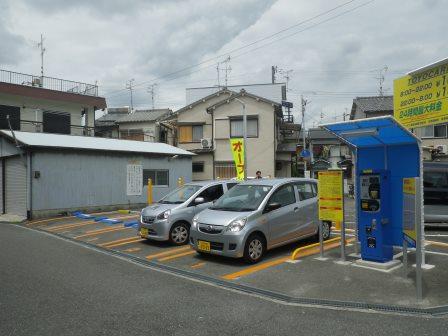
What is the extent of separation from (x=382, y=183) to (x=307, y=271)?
2.04 metres

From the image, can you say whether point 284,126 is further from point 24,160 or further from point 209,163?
point 24,160

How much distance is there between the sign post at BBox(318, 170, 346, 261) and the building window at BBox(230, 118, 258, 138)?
1922 centimetres

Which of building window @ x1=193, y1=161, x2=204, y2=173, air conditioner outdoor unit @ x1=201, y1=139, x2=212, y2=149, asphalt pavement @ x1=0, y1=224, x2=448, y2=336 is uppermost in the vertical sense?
air conditioner outdoor unit @ x1=201, y1=139, x2=212, y2=149

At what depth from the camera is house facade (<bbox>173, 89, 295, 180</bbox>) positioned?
87.4ft

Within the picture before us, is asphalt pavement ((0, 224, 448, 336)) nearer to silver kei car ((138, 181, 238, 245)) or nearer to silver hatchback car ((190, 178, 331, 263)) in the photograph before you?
silver hatchback car ((190, 178, 331, 263))

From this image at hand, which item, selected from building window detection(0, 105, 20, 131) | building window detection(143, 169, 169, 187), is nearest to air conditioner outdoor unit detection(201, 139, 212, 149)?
building window detection(143, 169, 169, 187)

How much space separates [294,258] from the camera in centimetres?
783

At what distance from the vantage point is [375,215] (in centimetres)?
697

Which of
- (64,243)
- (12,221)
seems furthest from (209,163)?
(64,243)

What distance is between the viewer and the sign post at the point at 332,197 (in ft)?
24.5

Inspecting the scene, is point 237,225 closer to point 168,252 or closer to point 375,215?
point 168,252

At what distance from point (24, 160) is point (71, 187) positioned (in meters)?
2.11

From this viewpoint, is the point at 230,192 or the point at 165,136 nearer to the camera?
the point at 230,192

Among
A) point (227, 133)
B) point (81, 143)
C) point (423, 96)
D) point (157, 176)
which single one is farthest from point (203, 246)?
point (227, 133)
